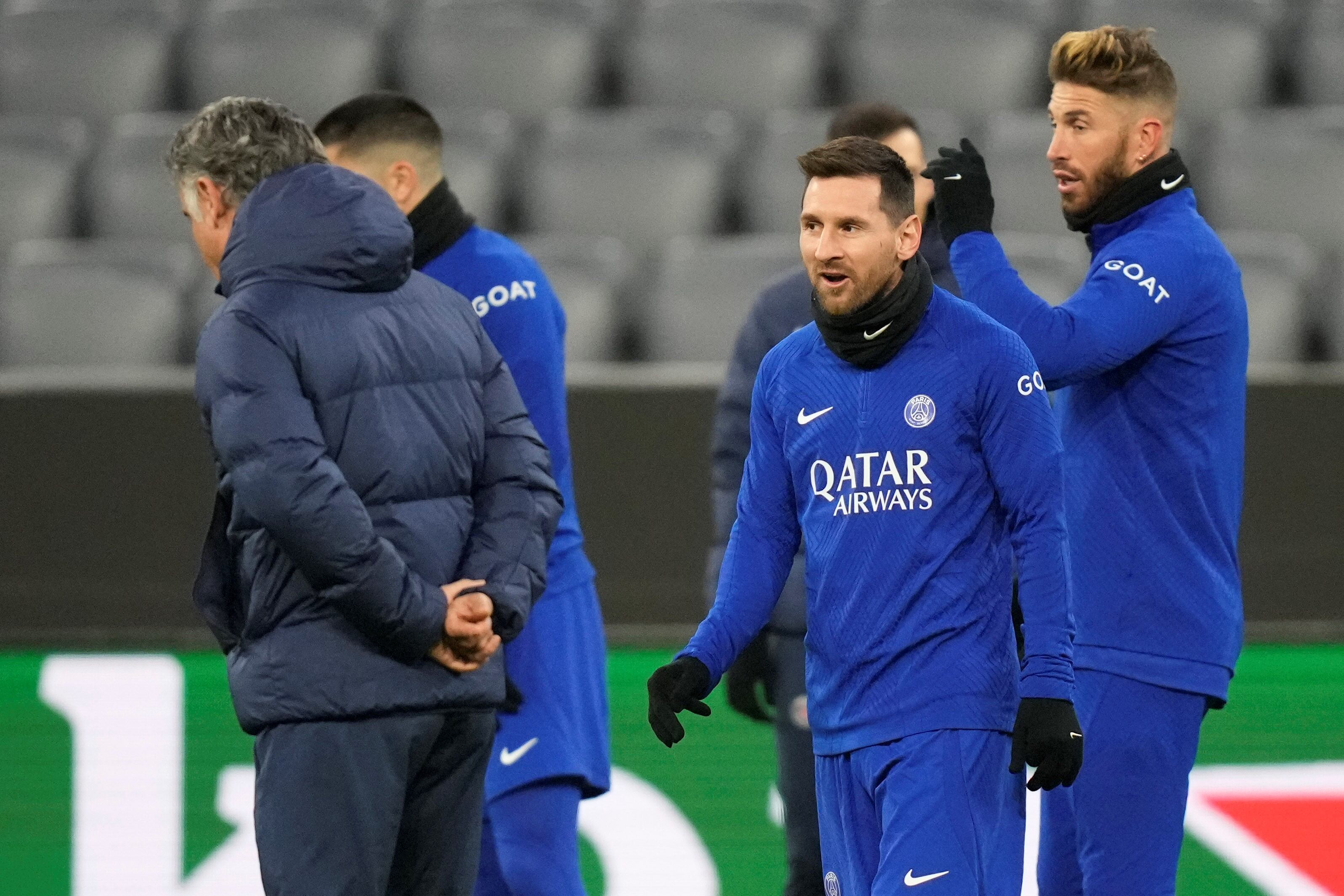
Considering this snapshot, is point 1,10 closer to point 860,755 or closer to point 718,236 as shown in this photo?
point 718,236

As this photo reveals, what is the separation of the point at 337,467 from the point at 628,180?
10.9ft

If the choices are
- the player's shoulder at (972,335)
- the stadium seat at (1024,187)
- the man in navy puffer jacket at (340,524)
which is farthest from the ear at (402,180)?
the stadium seat at (1024,187)

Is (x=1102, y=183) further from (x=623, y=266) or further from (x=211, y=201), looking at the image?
(x=623, y=266)

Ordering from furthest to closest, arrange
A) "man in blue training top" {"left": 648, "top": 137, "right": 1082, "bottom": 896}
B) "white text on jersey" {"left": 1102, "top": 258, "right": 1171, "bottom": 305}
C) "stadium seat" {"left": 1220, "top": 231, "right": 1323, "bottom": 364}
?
"stadium seat" {"left": 1220, "top": 231, "right": 1323, "bottom": 364} < "white text on jersey" {"left": 1102, "top": 258, "right": 1171, "bottom": 305} < "man in blue training top" {"left": 648, "top": 137, "right": 1082, "bottom": 896}

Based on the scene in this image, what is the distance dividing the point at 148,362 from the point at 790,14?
8.37ft

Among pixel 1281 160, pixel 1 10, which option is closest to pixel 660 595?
pixel 1281 160

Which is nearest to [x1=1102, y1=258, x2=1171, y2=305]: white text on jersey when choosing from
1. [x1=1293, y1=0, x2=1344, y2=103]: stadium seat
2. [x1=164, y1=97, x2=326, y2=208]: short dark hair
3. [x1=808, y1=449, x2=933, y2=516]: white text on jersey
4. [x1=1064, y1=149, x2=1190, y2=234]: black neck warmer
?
[x1=1064, y1=149, x2=1190, y2=234]: black neck warmer

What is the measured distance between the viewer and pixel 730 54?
6555 millimetres

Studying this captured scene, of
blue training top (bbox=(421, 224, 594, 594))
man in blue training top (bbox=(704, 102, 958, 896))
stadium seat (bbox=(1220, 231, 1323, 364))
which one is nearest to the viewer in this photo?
blue training top (bbox=(421, 224, 594, 594))

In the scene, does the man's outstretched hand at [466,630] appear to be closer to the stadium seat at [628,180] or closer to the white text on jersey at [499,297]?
the white text on jersey at [499,297]

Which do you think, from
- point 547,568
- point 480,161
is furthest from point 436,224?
point 480,161

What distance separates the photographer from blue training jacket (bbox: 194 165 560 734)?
9.04 feet

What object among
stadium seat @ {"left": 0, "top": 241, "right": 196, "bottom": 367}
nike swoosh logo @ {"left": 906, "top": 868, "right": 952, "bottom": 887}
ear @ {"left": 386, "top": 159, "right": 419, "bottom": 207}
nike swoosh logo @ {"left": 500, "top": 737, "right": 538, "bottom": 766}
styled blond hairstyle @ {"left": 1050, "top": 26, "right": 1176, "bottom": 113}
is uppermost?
styled blond hairstyle @ {"left": 1050, "top": 26, "right": 1176, "bottom": 113}

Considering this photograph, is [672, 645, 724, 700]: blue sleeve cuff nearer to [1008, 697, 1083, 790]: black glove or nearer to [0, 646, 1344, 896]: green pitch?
[1008, 697, 1083, 790]: black glove
